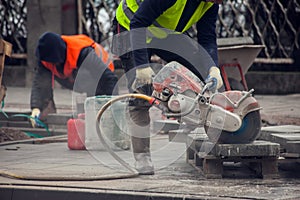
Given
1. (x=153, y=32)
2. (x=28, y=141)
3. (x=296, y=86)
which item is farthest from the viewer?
(x=296, y=86)

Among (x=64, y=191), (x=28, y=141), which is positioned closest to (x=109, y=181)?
(x=64, y=191)

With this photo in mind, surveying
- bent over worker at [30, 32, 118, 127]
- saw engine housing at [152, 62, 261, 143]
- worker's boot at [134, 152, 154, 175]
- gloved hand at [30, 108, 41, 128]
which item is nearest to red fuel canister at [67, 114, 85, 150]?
bent over worker at [30, 32, 118, 127]

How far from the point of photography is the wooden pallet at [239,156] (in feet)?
18.8

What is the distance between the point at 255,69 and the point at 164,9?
7878 mm

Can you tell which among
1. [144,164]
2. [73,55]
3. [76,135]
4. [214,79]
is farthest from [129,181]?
[73,55]

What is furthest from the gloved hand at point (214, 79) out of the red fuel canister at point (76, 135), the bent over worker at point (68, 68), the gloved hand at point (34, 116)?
the gloved hand at point (34, 116)

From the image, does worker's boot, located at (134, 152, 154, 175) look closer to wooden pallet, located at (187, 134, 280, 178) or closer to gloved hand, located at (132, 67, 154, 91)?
wooden pallet, located at (187, 134, 280, 178)

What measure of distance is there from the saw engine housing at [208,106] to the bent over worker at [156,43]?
0.15 meters

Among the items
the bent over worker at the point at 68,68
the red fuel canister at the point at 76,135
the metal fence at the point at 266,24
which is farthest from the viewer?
the metal fence at the point at 266,24

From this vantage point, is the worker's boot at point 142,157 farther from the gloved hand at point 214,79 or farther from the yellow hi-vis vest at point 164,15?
the yellow hi-vis vest at point 164,15

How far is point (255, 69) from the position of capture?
537 inches

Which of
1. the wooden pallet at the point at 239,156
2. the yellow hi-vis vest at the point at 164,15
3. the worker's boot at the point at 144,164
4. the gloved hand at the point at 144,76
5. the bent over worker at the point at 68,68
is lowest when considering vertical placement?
the worker's boot at the point at 144,164

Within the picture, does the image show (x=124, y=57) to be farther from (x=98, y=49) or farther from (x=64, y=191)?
(x=98, y=49)

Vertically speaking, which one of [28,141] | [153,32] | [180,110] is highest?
[153,32]
